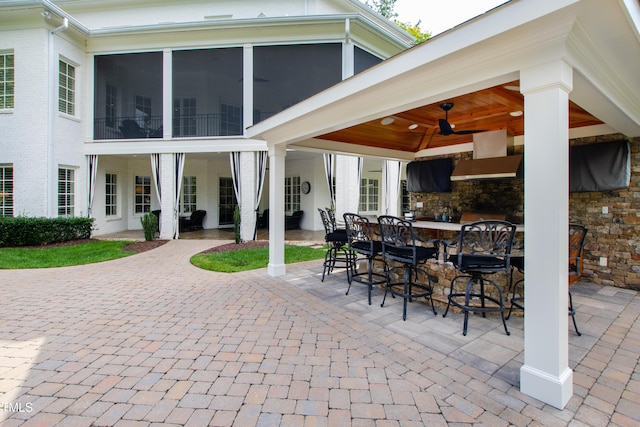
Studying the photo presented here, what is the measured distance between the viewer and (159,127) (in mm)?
10961

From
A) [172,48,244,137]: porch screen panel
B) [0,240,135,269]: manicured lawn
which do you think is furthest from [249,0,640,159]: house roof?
[172,48,244,137]: porch screen panel

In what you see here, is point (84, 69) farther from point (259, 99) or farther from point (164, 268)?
point (164, 268)

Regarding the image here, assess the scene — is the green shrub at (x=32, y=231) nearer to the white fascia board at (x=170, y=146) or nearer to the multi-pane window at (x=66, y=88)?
the white fascia board at (x=170, y=146)

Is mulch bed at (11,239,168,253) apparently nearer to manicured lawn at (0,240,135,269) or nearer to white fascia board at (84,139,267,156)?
manicured lawn at (0,240,135,269)

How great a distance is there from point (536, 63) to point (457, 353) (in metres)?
2.33

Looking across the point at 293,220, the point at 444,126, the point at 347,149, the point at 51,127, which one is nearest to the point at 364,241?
the point at 444,126

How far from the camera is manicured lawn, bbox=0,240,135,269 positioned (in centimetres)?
621

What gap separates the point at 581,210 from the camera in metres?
5.05

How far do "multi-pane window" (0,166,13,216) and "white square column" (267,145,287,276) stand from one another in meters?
8.87

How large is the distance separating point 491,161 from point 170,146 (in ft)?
30.0

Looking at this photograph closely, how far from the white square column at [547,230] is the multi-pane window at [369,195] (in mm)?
10979

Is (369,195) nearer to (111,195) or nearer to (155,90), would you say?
(155,90)

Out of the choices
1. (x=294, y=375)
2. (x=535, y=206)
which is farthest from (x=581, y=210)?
(x=294, y=375)

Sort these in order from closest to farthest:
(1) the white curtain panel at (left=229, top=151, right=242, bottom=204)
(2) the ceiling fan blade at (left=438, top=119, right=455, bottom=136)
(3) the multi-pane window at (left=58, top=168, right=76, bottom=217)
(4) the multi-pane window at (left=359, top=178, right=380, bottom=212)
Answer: (2) the ceiling fan blade at (left=438, top=119, right=455, bottom=136) → (3) the multi-pane window at (left=58, top=168, right=76, bottom=217) → (1) the white curtain panel at (left=229, top=151, right=242, bottom=204) → (4) the multi-pane window at (left=359, top=178, right=380, bottom=212)
